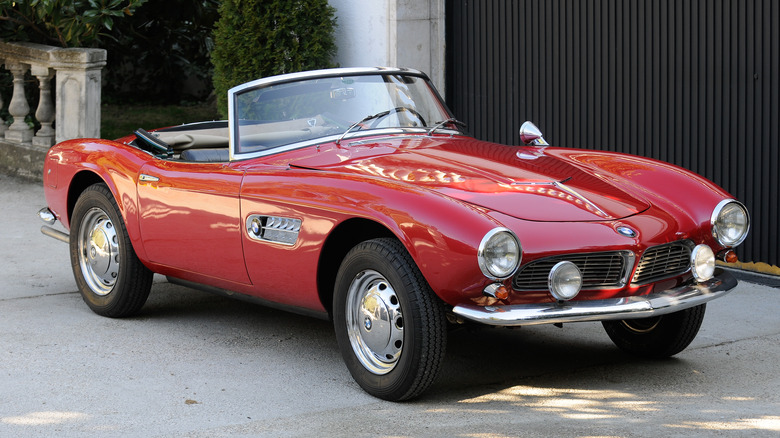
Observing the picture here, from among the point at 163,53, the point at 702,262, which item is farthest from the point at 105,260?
the point at 163,53

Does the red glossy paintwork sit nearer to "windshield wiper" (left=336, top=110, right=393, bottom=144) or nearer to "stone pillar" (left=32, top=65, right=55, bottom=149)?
"windshield wiper" (left=336, top=110, right=393, bottom=144)

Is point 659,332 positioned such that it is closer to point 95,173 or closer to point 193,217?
point 193,217

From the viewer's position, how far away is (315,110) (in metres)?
5.79

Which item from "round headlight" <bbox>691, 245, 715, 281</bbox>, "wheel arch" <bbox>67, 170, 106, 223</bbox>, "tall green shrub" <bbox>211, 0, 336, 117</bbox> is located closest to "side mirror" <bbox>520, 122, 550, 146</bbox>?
"round headlight" <bbox>691, 245, 715, 281</bbox>

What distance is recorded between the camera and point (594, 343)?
230 inches

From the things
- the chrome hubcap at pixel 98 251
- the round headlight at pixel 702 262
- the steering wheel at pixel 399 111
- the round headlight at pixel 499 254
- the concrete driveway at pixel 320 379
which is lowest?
the concrete driveway at pixel 320 379

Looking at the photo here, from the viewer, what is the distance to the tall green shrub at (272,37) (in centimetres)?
1014

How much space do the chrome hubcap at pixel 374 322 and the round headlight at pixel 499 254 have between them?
50 centimetres

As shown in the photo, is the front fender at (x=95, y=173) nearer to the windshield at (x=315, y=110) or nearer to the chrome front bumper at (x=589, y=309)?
the windshield at (x=315, y=110)

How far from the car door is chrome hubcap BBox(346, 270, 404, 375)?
80cm

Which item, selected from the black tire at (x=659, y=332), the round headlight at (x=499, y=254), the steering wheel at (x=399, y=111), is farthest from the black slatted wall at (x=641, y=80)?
the round headlight at (x=499, y=254)

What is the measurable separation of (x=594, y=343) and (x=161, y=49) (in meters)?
9.97

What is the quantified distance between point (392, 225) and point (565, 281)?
0.76m

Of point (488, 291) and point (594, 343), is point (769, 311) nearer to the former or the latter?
point (594, 343)
